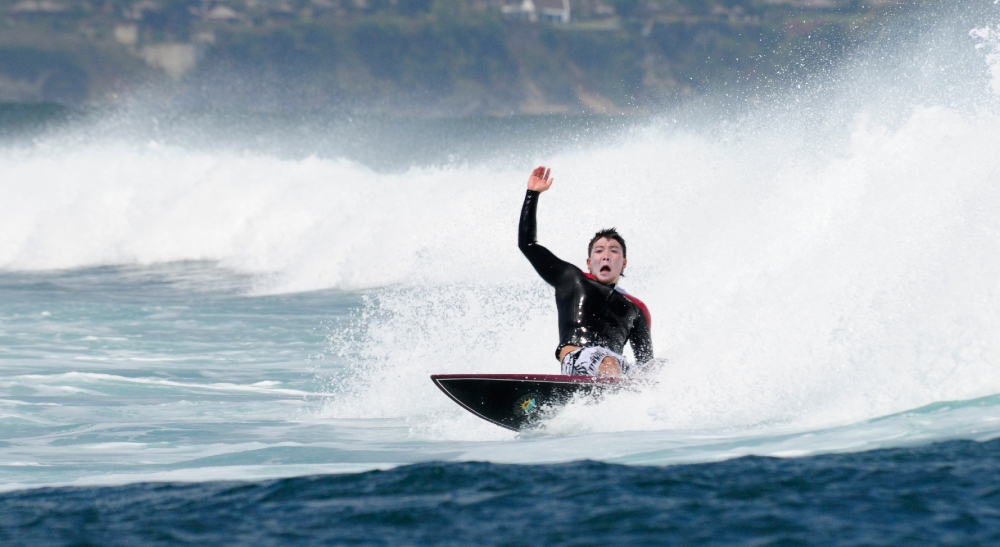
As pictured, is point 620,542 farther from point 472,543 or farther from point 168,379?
point 168,379

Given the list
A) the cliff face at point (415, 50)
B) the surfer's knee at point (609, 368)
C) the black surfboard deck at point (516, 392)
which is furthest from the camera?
the cliff face at point (415, 50)

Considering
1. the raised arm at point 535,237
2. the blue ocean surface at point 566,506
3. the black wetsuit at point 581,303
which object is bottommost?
the blue ocean surface at point 566,506

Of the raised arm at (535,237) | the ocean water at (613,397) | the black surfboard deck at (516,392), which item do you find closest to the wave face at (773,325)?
the ocean water at (613,397)

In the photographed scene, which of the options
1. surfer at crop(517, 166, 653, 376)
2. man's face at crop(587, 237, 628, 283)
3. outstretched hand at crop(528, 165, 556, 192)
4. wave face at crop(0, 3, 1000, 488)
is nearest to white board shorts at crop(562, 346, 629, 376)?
surfer at crop(517, 166, 653, 376)

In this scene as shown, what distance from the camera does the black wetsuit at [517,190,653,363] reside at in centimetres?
940

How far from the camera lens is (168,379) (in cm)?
1309

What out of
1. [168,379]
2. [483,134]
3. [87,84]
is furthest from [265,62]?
[168,379]

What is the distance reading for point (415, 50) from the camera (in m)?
131

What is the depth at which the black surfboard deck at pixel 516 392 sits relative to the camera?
8984mm

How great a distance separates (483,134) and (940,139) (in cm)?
7836

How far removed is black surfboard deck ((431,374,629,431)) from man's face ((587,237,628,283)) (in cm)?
82

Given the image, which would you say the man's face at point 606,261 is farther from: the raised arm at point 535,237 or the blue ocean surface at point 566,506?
the blue ocean surface at point 566,506

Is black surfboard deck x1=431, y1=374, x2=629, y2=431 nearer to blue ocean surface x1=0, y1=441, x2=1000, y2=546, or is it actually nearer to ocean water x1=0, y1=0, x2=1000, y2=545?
ocean water x1=0, y1=0, x2=1000, y2=545

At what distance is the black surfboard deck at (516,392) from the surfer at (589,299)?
259 millimetres
